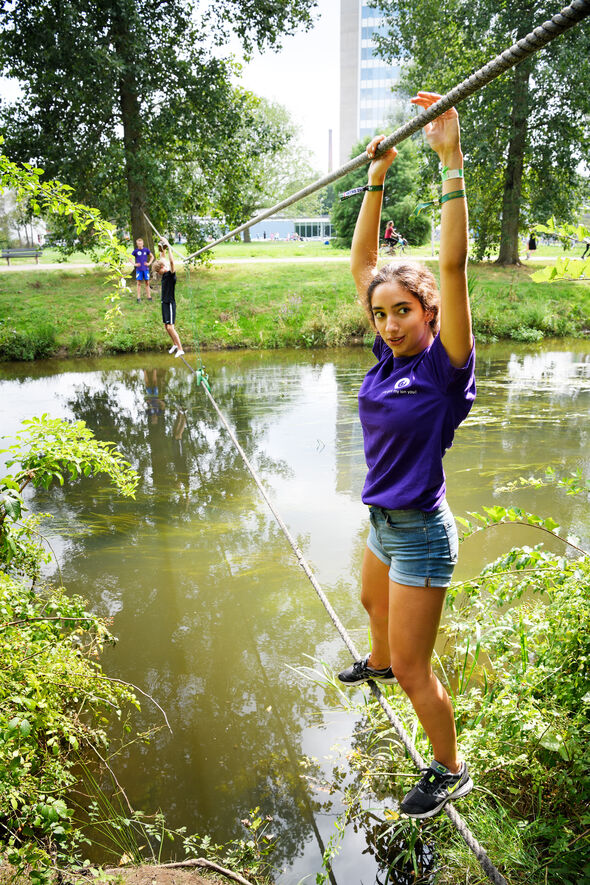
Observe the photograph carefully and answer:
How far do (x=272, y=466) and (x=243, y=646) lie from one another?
2998 mm

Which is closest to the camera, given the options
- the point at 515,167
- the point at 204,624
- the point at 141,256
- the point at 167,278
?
the point at 204,624

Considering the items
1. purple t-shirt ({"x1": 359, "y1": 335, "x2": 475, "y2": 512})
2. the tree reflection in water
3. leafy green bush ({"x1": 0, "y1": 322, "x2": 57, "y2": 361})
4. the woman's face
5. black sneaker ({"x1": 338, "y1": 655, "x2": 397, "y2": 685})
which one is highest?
the woman's face

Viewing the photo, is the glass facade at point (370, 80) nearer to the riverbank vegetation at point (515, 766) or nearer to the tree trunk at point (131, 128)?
the tree trunk at point (131, 128)

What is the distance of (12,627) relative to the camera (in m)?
2.51

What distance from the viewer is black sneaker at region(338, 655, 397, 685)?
2193mm

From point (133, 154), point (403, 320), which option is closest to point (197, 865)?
point (403, 320)

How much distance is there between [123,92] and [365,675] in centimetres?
1598

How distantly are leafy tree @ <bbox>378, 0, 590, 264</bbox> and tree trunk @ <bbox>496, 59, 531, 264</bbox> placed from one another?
27 millimetres

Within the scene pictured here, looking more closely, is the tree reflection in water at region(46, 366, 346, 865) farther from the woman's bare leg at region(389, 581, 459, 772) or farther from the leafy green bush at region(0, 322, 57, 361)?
the leafy green bush at region(0, 322, 57, 361)

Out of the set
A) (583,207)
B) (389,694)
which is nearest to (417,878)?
(389,694)

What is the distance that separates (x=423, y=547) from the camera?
1.66 meters

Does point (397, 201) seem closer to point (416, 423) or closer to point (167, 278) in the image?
point (167, 278)

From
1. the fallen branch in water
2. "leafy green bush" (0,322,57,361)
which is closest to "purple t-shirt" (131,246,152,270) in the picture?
"leafy green bush" (0,322,57,361)

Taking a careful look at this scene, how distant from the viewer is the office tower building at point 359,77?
74250 millimetres
